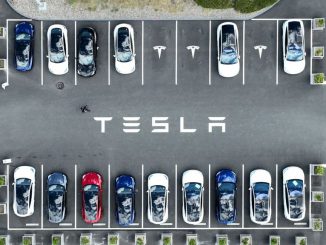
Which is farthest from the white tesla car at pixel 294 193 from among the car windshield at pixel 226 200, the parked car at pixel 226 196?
the car windshield at pixel 226 200

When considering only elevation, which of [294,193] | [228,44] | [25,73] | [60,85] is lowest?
[294,193]

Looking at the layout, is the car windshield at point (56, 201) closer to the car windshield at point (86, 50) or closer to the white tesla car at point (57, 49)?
the white tesla car at point (57, 49)

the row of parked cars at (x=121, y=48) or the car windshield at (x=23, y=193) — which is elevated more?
the row of parked cars at (x=121, y=48)

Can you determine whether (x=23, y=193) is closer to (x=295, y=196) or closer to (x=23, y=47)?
(x=23, y=47)

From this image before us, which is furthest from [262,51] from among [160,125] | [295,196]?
[295,196]

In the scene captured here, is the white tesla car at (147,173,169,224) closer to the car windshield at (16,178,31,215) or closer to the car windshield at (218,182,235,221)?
the car windshield at (218,182,235,221)

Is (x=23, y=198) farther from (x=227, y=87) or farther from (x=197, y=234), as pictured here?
(x=227, y=87)
